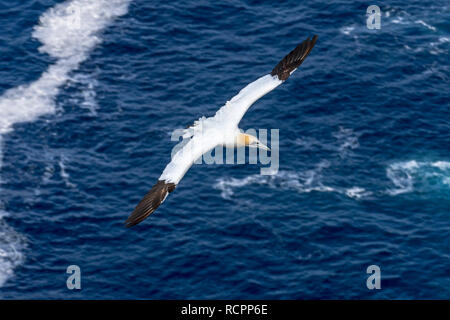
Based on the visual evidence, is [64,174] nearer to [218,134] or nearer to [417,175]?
[417,175]

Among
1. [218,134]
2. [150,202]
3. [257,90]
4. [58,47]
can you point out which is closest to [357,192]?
[257,90]

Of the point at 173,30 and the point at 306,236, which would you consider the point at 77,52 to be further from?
the point at 306,236

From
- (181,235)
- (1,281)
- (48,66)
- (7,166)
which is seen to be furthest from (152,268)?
(48,66)

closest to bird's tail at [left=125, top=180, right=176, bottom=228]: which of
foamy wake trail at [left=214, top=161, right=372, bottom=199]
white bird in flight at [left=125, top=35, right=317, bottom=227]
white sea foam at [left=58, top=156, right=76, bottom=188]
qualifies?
white bird in flight at [left=125, top=35, right=317, bottom=227]

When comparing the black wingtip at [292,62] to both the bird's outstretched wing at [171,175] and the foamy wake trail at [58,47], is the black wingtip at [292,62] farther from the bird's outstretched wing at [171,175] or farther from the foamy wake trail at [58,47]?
the foamy wake trail at [58,47]

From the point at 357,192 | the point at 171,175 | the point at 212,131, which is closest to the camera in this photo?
the point at 171,175
